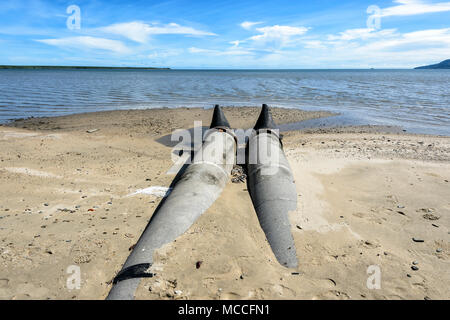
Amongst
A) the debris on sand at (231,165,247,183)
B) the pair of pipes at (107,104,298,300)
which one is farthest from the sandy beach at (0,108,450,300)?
the debris on sand at (231,165,247,183)

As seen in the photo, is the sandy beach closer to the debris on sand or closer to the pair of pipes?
the pair of pipes

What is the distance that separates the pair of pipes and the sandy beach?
0.52ft

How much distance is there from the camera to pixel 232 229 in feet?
16.3

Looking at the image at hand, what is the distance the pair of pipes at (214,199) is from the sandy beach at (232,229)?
0.16 m

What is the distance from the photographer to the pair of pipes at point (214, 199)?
4.07 meters

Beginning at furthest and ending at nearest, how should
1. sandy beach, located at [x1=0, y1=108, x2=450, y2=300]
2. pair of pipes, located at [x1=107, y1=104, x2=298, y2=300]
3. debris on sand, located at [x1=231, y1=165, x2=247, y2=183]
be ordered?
debris on sand, located at [x1=231, y1=165, x2=247, y2=183]
pair of pipes, located at [x1=107, y1=104, x2=298, y2=300]
sandy beach, located at [x1=0, y1=108, x2=450, y2=300]

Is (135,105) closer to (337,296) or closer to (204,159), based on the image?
(204,159)

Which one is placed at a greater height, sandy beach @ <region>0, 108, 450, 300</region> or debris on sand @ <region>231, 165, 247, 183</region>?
debris on sand @ <region>231, 165, 247, 183</region>

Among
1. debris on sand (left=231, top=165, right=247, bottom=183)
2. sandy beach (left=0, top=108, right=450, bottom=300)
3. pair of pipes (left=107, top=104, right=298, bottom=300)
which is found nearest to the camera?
sandy beach (left=0, top=108, right=450, bottom=300)

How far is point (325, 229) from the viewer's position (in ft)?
16.7

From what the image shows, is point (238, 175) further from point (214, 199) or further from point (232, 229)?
point (232, 229)

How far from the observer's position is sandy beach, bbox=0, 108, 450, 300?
3697 mm

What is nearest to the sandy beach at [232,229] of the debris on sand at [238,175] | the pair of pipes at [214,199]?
the pair of pipes at [214,199]
